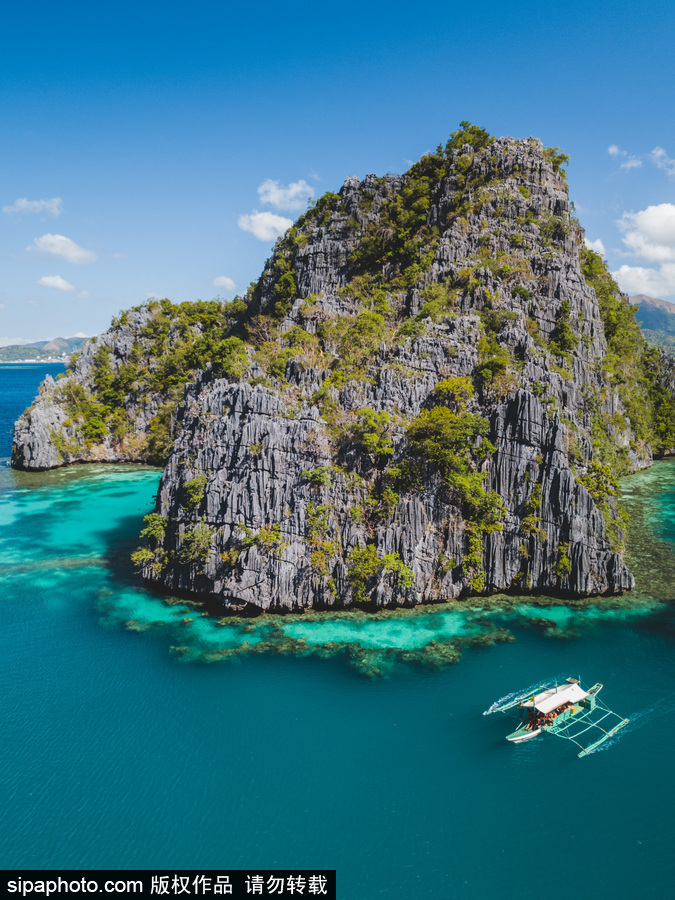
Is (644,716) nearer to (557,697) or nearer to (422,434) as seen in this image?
(557,697)

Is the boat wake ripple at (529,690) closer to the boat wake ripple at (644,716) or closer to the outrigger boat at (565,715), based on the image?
the outrigger boat at (565,715)

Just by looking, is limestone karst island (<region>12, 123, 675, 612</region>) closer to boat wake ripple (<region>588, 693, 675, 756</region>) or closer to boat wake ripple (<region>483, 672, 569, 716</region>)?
boat wake ripple (<region>483, 672, 569, 716</region>)

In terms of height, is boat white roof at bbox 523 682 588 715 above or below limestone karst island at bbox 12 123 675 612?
below

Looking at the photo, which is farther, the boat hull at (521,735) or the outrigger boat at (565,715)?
the outrigger boat at (565,715)

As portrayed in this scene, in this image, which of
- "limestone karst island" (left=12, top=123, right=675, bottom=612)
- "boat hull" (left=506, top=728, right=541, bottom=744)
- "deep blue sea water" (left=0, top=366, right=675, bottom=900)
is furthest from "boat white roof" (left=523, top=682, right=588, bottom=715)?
"limestone karst island" (left=12, top=123, right=675, bottom=612)

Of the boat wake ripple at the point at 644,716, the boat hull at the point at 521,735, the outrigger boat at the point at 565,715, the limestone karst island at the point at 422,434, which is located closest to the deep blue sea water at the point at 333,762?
the boat wake ripple at the point at 644,716
